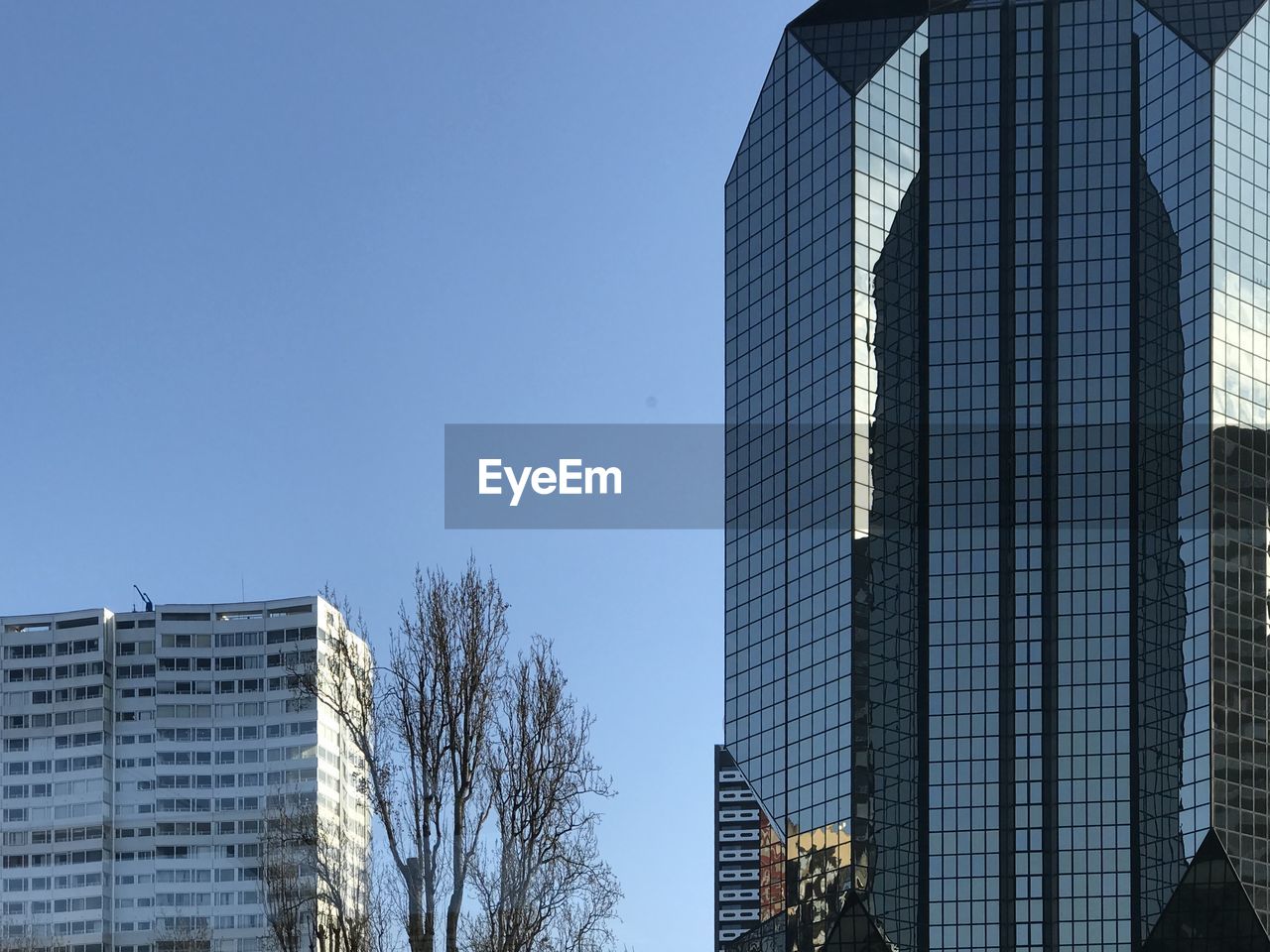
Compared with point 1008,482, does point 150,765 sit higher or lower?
lower

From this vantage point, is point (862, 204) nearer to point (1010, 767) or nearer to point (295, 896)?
point (1010, 767)

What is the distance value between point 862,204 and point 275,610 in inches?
3307

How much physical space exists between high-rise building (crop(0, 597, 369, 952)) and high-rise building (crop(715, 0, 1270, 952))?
2591 inches

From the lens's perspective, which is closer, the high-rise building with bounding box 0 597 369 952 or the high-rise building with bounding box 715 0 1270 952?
the high-rise building with bounding box 715 0 1270 952

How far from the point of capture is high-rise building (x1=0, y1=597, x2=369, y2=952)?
188 metres

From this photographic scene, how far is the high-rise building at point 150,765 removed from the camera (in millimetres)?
187625

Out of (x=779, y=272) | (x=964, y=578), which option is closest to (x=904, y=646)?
(x=964, y=578)

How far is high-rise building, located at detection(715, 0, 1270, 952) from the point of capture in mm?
124500

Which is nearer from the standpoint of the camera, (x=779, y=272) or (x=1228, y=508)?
(x=1228, y=508)

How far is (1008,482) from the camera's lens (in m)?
133

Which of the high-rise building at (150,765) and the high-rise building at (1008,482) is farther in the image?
the high-rise building at (150,765)

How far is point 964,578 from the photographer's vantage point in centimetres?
13112

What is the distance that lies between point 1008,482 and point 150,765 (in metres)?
99.9

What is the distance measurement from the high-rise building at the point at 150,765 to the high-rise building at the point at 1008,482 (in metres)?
65.8
